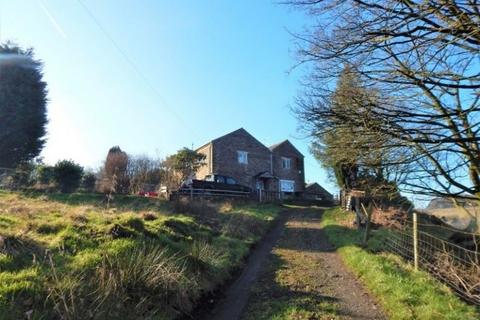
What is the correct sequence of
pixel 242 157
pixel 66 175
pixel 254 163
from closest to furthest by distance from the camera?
pixel 66 175
pixel 242 157
pixel 254 163

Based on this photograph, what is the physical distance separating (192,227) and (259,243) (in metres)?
3.12

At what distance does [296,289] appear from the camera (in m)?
8.58

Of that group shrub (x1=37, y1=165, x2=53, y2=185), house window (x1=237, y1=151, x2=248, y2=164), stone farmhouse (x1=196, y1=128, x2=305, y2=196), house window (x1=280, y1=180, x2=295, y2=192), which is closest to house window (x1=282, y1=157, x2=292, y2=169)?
stone farmhouse (x1=196, y1=128, x2=305, y2=196)

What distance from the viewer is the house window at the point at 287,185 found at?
43.0m

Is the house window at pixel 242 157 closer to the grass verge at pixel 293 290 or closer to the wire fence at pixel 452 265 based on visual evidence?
the grass verge at pixel 293 290

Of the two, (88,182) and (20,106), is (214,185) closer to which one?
(88,182)

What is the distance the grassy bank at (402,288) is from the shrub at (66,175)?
1648 cm

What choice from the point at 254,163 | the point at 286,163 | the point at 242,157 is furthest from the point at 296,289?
the point at 286,163

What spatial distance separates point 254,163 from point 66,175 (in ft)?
69.8

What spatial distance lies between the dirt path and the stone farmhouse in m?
Result: 25.0

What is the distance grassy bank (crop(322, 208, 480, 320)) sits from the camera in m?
6.52

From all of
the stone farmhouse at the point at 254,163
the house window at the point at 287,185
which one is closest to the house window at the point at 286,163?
the stone farmhouse at the point at 254,163

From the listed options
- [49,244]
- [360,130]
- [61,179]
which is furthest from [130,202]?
[360,130]

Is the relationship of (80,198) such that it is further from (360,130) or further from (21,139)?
(360,130)
